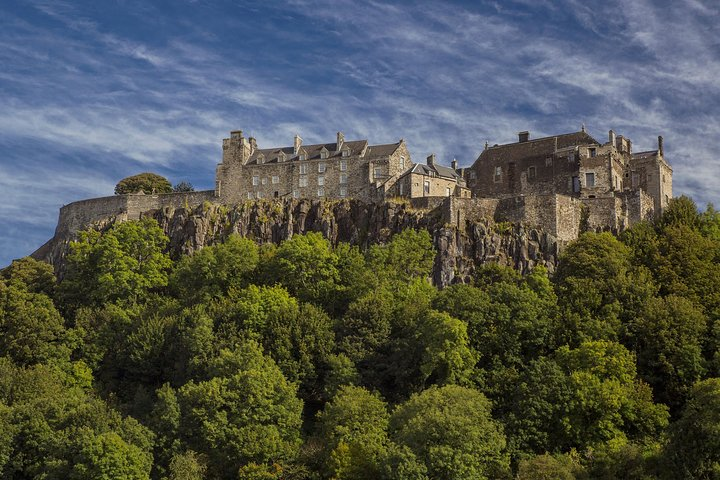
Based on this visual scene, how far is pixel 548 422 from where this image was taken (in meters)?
52.8

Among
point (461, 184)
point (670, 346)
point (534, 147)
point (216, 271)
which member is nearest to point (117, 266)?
point (216, 271)

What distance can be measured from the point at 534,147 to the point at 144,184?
41753 mm

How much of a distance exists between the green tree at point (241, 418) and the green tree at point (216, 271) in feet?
47.9

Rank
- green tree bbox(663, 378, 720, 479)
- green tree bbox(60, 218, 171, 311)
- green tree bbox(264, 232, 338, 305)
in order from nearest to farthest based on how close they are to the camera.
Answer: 1. green tree bbox(663, 378, 720, 479)
2. green tree bbox(264, 232, 338, 305)
3. green tree bbox(60, 218, 171, 311)

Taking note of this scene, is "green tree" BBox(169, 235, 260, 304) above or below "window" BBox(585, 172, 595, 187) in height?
below

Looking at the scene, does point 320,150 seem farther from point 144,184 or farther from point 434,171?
point 144,184

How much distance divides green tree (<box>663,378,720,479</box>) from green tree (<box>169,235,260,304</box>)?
32658mm

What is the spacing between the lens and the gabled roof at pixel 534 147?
3162 inches

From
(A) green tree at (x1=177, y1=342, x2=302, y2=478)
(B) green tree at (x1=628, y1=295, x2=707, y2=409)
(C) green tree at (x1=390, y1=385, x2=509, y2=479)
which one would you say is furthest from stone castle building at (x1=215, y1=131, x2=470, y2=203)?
(C) green tree at (x1=390, y1=385, x2=509, y2=479)

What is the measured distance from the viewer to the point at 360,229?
78188 millimetres

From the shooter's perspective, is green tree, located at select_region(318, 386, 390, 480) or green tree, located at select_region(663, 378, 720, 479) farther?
green tree, located at select_region(318, 386, 390, 480)

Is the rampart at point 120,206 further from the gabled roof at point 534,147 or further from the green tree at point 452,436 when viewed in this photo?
the green tree at point 452,436

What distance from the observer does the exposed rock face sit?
72.2 meters

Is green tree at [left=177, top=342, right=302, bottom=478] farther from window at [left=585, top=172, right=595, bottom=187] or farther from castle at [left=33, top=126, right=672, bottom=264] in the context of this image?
window at [left=585, top=172, right=595, bottom=187]
